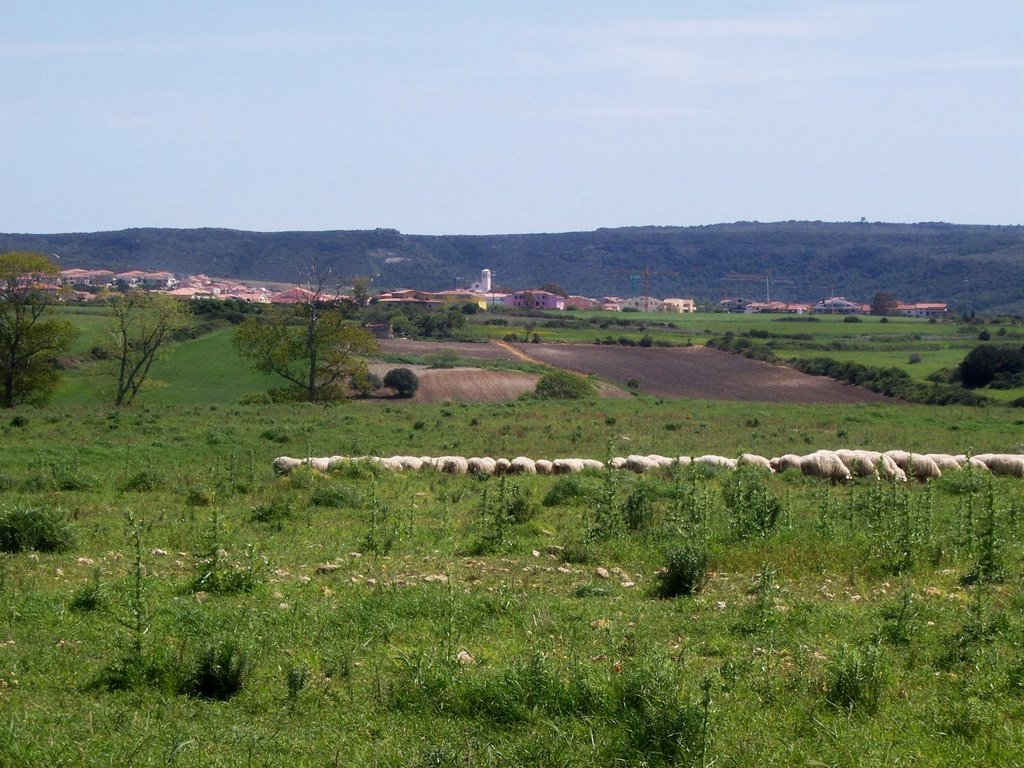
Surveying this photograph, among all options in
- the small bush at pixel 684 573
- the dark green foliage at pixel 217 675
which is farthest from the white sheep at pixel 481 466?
the dark green foliage at pixel 217 675

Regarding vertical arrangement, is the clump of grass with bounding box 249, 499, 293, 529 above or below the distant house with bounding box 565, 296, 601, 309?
below

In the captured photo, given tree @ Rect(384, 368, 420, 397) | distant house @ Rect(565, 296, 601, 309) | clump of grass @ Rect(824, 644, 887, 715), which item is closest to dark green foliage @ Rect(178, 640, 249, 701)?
clump of grass @ Rect(824, 644, 887, 715)

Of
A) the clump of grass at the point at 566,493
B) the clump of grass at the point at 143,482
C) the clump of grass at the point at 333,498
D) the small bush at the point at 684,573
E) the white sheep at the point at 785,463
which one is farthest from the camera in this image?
the white sheep at the point at 785,463

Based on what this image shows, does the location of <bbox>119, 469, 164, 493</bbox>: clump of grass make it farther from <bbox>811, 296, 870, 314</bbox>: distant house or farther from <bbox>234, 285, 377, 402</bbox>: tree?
<bbox>811, 296, 870, 314</bbox>: distant house

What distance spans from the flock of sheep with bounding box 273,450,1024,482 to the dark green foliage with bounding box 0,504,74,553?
9.21 meters

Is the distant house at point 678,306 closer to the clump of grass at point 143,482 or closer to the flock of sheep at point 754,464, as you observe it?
the flock of sheep at point 754,464

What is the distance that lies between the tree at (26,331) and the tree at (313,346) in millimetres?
8258

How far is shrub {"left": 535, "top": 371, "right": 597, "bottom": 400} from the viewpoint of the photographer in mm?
53094

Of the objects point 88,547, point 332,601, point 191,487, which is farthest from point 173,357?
point 332,601

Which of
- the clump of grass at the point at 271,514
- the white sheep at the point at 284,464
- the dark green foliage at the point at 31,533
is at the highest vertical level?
the dark green foliage at the point at 31,533

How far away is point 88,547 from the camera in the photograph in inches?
537

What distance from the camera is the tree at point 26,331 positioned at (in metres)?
45.7

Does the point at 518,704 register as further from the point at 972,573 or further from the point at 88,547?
the point at 88,547

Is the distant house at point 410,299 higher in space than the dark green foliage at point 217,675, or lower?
higher
